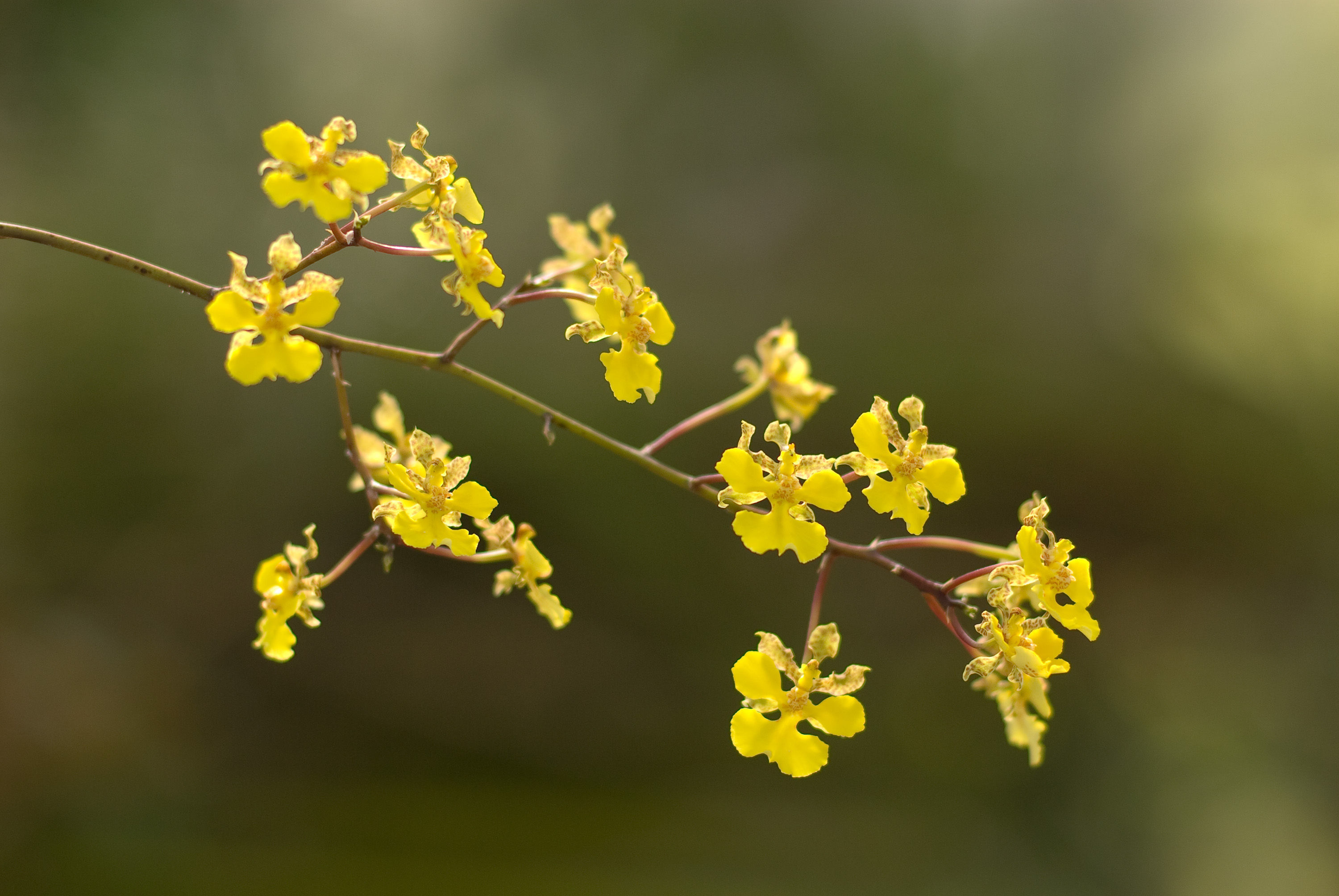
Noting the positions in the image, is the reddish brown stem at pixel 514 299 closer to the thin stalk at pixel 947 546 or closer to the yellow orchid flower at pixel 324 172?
the yellow orchid flower at pixel 324 172

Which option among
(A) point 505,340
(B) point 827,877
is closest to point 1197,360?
(B) point 827,877

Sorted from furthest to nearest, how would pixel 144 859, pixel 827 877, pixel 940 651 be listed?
pixel 940 651 < pixel 827 877 < pixel 144 859

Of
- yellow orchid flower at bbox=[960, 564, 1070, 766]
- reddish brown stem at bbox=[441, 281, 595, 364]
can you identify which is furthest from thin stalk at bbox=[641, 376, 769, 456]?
yellow orchid flower at bbox=[960, 564, 1070, 766]

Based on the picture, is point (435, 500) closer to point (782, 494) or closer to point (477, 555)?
point (477, 555)

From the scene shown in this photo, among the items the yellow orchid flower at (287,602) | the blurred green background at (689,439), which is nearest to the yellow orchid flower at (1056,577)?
the yellow orchid flower at (287,602)

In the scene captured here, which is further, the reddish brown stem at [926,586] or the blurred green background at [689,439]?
the blurred green background at [689,439]

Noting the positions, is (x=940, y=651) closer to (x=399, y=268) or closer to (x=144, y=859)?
(x=399, y=268)
